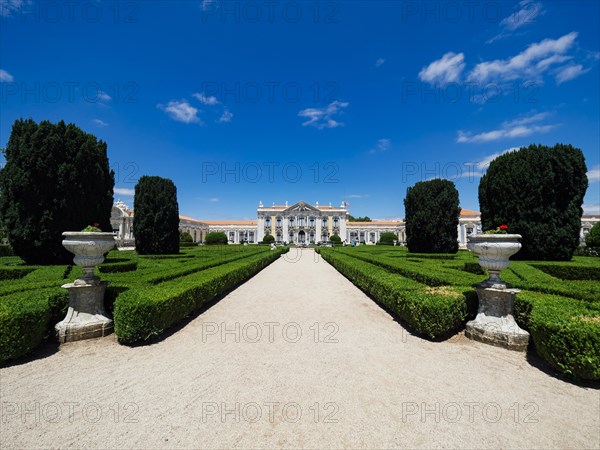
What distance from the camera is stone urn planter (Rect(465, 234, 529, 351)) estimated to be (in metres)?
4.47

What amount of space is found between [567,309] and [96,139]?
14.2 metres

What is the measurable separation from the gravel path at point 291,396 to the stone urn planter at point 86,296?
0.91 ft

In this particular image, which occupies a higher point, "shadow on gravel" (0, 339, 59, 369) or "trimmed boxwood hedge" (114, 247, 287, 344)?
"trimmed boxwood hedge" (114, 247, 287, 344)

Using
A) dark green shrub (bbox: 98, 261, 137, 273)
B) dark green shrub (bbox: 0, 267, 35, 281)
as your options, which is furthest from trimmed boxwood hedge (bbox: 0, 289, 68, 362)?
dark green shrub (bbox: 0, 267, 35, 281)

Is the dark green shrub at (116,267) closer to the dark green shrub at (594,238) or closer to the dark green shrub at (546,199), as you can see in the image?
the dark green shrub at (546,199)

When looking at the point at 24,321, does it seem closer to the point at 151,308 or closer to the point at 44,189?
the point at 151,308

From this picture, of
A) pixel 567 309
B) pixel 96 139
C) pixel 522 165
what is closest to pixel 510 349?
pixel 567 309

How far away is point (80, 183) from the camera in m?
9.88

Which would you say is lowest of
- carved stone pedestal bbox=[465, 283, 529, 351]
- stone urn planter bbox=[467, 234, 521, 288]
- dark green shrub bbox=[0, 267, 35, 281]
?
carved stone pedestal bbox=[465, 283, 529, 351]

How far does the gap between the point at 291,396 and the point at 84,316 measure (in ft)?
13.3

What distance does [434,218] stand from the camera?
17.8m

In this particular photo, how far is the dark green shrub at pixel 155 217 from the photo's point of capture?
16.9 metres

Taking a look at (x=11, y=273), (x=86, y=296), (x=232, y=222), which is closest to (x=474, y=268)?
(x=86, y=296)

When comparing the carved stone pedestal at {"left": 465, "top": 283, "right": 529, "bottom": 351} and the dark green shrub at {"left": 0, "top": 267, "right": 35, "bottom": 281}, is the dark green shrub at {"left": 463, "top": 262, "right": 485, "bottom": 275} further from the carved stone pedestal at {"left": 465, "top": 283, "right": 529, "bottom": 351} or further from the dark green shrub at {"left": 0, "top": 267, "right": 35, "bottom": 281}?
the dark green shrub at {"left": 0, "top": 267, "right": 35, "bottom": 281}
